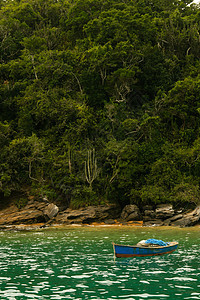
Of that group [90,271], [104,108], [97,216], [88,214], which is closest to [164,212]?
[97,216]

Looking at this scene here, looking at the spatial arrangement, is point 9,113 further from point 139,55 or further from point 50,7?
point 50,7

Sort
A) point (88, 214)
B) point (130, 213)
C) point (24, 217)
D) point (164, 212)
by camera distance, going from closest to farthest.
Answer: point (164, 212) < point (24, 217) < point (88, 214) < point (130, 213)

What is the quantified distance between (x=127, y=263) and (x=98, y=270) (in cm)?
238

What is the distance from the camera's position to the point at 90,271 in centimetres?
1634

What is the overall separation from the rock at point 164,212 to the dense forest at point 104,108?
1240 mm

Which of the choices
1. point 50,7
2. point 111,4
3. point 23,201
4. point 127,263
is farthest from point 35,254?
point 50,7

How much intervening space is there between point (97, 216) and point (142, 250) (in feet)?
68.6

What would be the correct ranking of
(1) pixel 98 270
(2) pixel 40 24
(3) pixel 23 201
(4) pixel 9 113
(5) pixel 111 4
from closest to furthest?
(1) pixel 98 270
(3) pixel 23 201
(4) pixel 9 113
(5) pixel 111 4
(2) pixel 40 24

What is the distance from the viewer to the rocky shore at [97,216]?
38.0 meters

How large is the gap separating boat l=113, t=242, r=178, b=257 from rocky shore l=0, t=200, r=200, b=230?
55.1 feet

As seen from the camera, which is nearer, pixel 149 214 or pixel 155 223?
pixel 155 223

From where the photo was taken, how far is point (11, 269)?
1722 centimetres

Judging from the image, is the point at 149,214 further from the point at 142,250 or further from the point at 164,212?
the point at 142,250

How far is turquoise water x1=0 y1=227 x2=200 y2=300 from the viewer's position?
41.8ft
